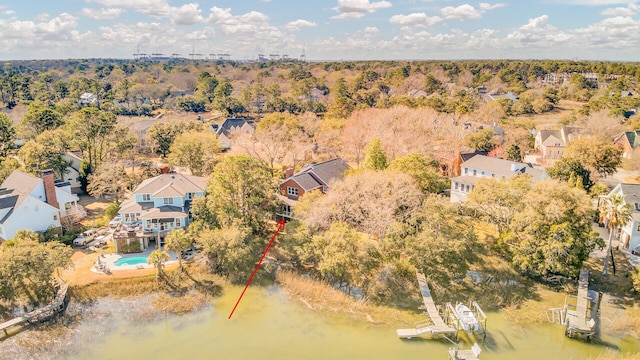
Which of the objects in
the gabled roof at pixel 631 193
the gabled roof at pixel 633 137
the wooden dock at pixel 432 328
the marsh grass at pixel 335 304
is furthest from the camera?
the gabled roof at pixel 633 137

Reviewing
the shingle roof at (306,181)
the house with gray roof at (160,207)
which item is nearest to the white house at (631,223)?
the shingle roof at (306,181)

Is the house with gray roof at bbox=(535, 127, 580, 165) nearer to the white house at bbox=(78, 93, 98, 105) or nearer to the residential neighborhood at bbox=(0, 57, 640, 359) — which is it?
the residential neighborhood at bbox=(0, 57, 640, 359)

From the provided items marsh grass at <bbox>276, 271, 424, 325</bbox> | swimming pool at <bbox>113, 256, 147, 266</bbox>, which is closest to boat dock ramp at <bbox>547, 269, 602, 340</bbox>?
marsh grass at <bbox>276, 271, 424, 325</bbox>

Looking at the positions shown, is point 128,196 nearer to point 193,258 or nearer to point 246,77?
point 193,258

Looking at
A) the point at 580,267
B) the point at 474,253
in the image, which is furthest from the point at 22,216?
the point at 580,267

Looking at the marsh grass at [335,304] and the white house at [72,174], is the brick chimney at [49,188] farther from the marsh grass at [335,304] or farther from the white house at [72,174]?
the marsh grass at [335,304]

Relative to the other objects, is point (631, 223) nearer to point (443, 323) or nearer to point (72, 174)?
Answer: point (443, 323)
